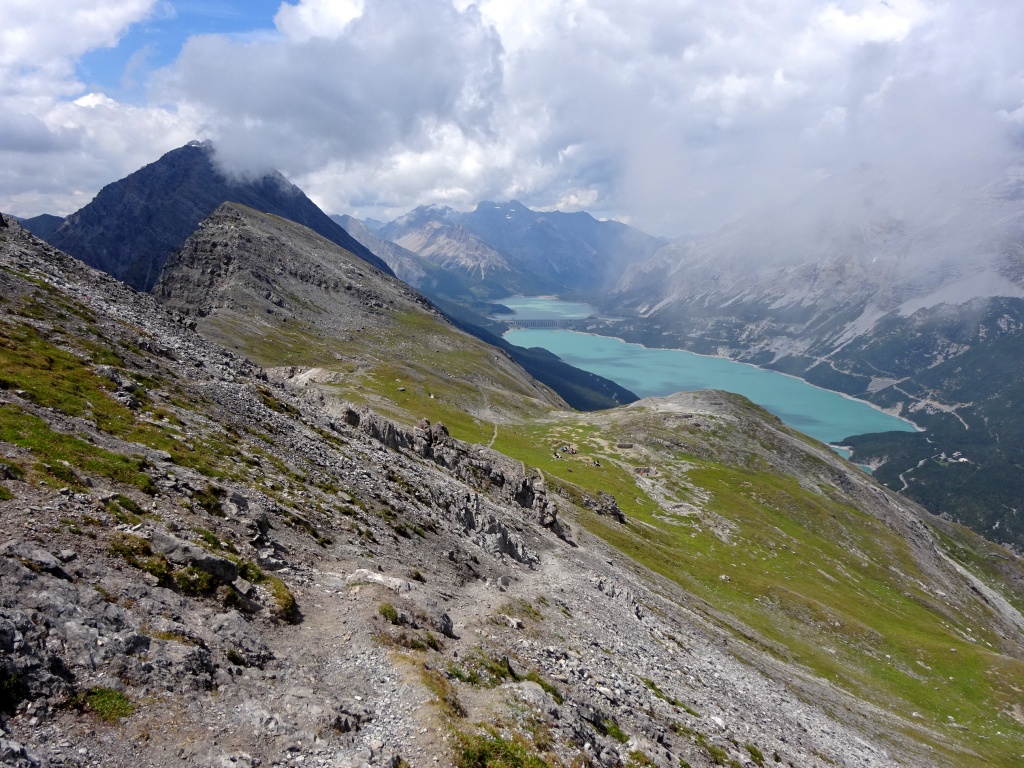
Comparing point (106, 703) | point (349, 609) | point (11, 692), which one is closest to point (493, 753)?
point (349, 609)

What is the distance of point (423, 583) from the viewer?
30.2 metres

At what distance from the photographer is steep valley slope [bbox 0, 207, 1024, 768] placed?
15.2 metres

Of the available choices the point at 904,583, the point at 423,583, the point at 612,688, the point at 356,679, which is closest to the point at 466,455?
the point at 423,583

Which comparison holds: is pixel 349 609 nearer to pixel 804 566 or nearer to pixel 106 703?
pixel 106 703

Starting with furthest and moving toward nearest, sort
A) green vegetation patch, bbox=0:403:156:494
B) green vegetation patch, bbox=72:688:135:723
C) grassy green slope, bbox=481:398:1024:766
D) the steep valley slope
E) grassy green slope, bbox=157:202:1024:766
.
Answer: grassy green slope, bbox=157:202:1024:766 → grassy green slope, bbox=481:398:1024:766 → green vegetation patch, bbox=0:403:156:494 → the steep valley slope → green vegetation patch, bbox=72:688:135:723

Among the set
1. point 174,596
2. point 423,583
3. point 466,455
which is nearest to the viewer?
point 174,596

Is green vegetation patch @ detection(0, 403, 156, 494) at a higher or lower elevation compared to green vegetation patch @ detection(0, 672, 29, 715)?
higher

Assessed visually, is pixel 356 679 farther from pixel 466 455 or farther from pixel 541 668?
pixel 466 455

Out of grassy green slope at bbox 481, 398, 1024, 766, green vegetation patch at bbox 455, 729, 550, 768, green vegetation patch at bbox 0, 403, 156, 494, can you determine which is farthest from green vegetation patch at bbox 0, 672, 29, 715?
grassy green slope at bbox 481, 398, 1024, 766

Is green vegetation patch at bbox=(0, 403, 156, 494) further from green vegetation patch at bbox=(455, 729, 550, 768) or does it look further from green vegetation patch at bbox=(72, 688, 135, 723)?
green vegetation patch at bbox=(455, 729, 550, 768)

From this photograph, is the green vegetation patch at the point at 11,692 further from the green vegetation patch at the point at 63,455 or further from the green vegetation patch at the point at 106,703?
the green vegetation patch at the point at 63,455

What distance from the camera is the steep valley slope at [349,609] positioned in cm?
1516

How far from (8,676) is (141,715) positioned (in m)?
3.10

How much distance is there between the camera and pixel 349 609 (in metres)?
22.8
